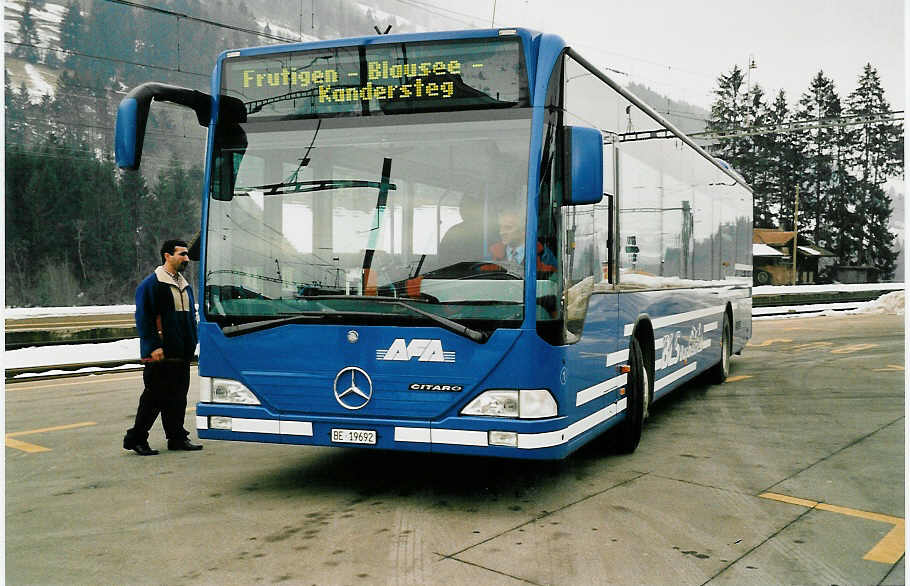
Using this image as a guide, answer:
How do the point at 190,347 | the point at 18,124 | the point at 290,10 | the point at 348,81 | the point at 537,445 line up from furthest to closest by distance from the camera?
1. the point at 290,10
2. the point at 18,124
3. the point at 190,347
4. the point at 348,81
5. the point at 537,445

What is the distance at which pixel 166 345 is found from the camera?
8.14 meters

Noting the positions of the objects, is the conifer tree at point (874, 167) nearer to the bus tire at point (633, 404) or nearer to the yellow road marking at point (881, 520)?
the bus tire at point (633, 404)

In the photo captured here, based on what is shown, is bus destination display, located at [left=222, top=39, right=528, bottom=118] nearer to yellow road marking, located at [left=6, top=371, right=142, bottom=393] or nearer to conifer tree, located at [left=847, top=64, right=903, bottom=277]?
yellow road marking, located at [left=6, top=371, right=142, bottom=393]

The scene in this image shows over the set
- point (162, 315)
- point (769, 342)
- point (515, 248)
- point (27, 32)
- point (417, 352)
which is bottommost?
point (769, 342)

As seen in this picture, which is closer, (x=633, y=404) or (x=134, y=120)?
(x=134, y=120)

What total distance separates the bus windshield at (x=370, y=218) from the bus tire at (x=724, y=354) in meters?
7.53

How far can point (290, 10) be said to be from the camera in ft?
608

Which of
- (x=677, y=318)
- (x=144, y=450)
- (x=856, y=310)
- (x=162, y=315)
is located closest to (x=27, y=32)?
(x=856, y=310)

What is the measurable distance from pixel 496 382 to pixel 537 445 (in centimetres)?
45

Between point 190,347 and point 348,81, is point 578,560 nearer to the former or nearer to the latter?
point 348,81

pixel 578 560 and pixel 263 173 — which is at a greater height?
pixel 263 173

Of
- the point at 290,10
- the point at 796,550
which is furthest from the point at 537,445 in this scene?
the point at 290,10

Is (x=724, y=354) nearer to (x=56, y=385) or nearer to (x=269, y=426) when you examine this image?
(x=269, y=426)

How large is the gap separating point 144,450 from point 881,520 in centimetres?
578
